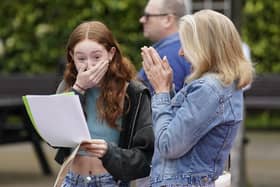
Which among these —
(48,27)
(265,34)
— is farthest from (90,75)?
(48,27)

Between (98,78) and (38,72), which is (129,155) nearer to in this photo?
(98,78)

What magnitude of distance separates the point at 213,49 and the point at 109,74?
71 centimetres

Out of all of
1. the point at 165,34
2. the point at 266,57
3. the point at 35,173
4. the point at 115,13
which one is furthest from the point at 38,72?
the point at 165,34

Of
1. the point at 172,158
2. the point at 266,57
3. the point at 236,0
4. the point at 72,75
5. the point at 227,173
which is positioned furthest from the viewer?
the point at 266,57

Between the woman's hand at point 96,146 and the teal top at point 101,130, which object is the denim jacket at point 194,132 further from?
the teal top at point 101,130

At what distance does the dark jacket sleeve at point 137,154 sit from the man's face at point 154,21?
157 centimetres

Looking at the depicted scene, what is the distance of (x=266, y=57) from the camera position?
16312 millimetres

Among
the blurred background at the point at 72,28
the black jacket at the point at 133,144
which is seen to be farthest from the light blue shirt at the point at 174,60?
the blurred background at the point at 72,28

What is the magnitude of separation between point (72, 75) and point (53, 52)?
478 inches

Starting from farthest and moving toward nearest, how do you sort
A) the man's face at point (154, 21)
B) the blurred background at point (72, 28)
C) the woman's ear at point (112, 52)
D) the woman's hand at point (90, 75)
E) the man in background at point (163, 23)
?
1. the blurred background at point (72, 28)
2. the man's face at point (154, 21)
3. the man in background at point (163, 23)
4. the woman's ear at point (112, 52)
5. the woman's hand at point (90, 75)

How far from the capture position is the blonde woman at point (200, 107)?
4047mm

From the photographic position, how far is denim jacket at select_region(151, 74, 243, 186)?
404 centimetres

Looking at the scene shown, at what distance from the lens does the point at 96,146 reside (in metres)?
4.29

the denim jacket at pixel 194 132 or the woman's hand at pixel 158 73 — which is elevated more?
the woman's hand at pixel 158 73
